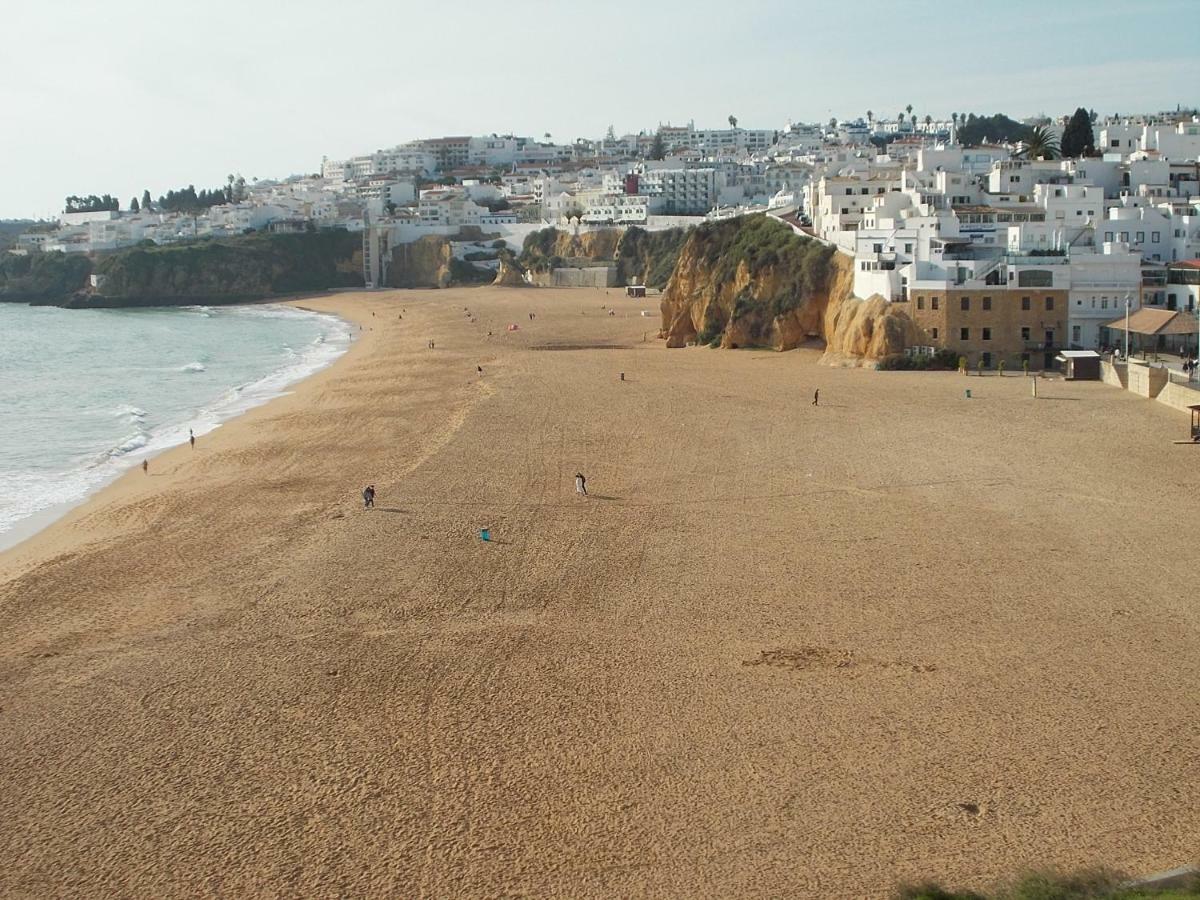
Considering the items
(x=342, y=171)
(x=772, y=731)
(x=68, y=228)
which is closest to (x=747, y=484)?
(x=772, y=731)

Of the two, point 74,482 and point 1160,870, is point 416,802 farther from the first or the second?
point 74,482

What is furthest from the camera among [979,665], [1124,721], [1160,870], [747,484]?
[747,484]

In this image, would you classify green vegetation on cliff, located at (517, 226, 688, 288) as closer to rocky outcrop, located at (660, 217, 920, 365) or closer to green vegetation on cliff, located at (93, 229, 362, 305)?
green vegetation on cliff, located at (93, 229, 362, 305)

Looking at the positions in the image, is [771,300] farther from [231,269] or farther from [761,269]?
[231,269]

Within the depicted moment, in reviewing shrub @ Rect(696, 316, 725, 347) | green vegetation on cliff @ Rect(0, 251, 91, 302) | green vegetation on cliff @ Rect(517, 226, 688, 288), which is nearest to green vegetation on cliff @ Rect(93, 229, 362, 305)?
green vegetation on cliff @ Rect(0, 251, 91, 302)

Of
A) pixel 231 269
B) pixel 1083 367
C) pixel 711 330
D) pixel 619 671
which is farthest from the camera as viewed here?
pixel 231 269

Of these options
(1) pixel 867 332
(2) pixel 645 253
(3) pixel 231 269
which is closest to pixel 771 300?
(1) pixel 867 332
